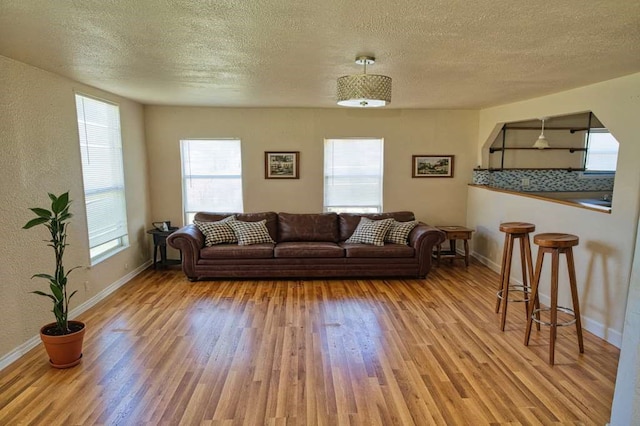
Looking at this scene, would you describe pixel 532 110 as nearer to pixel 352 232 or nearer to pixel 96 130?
pixel 352 232

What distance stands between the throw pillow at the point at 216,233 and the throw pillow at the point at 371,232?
1.63m

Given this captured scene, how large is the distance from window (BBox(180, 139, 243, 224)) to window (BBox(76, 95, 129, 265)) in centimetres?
108

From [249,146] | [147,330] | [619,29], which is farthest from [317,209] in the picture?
[619,29]

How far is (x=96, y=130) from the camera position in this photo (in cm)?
423

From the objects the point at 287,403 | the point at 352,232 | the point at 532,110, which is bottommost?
the point at 287,403

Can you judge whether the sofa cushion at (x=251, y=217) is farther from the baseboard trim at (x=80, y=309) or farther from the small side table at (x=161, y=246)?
the baseboard trim at (x=80, y=309)

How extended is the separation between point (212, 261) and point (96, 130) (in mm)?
2015

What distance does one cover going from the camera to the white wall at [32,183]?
9.45 ft

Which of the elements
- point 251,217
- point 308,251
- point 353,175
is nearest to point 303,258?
point 308,251

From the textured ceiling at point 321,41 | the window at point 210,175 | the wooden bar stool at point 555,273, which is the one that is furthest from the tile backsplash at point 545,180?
the window at point 210,175

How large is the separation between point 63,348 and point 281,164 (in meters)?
3.72

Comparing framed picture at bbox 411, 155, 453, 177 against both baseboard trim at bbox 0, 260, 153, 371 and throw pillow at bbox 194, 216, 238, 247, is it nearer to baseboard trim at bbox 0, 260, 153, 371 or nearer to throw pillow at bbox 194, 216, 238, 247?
throw pillow at bbox 194, 216, 238, 247

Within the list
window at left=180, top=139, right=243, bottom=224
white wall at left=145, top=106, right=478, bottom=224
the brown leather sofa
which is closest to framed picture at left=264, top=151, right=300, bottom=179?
white wall at left=145, top=106, right=478, bottom=224

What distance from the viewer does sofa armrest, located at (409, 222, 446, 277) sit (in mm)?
4875
